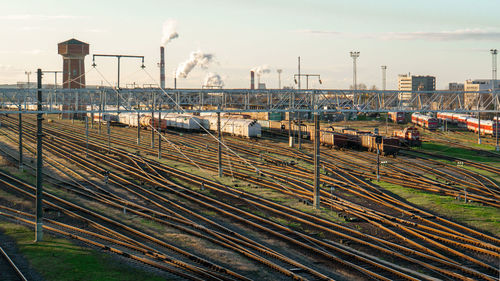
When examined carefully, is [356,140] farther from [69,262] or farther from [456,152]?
[69,262]

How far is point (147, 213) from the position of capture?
3066 cm

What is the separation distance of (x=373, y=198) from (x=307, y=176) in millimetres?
9068

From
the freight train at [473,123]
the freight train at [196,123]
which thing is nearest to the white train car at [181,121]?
the freight train at [196,123]

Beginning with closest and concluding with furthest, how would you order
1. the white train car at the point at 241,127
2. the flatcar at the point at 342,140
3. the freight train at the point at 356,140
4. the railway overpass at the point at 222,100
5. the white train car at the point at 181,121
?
the railway overpass at the point at 222,100, the freight train at the point at 356,140, the flatcar at the point at 342,140, the white train car at the point at 241,127, the white train car at the point at 181,121

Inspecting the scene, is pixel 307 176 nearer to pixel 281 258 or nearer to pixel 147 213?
pixel 147 213

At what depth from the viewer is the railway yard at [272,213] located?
2147 cm

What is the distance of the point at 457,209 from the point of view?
3152 centimetres

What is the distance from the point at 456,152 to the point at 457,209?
1259 inches

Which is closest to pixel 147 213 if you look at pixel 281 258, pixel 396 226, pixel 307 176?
pixel 281 258

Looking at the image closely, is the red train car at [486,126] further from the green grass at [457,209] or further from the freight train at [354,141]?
the green grass at [457,209]

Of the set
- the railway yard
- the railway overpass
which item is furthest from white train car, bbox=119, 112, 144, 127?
the railway overpass

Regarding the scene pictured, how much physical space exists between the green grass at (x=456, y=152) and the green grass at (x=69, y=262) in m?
43.1

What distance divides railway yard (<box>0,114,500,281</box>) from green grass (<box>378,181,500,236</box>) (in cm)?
11

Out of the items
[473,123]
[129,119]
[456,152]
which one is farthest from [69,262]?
[473,123]
